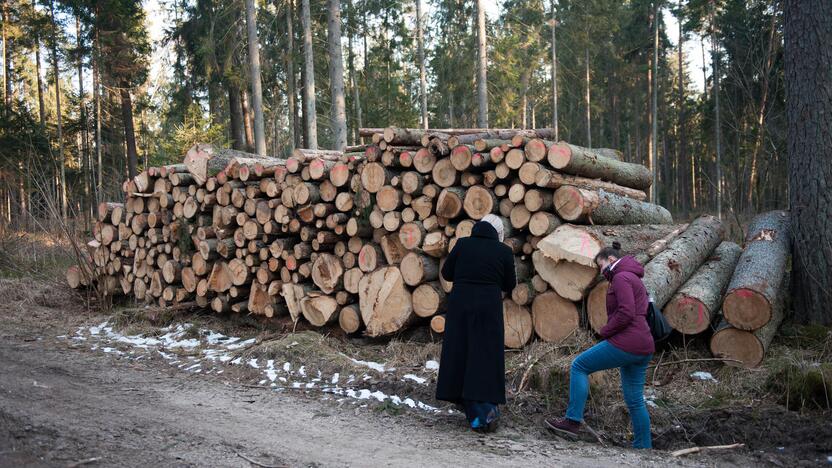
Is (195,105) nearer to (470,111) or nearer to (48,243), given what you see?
(48,243)

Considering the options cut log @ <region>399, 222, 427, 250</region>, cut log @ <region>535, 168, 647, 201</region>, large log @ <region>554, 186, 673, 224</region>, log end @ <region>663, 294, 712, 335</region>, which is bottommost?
log end @ <region>663, 294, 712, 335</region>

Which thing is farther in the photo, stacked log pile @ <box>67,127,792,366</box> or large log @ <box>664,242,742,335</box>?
stacked log pile @ <box>67,127,792,366</box>

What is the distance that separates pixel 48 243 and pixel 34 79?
2453 centimetres

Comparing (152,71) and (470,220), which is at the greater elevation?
(152,71)

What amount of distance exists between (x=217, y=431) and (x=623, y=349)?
10.8 feet

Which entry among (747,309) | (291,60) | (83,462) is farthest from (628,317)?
(291,60)

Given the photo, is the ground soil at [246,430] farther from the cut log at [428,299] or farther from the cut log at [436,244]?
the cut log at [436,244]

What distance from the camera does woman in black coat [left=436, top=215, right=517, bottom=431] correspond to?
466 centimetres

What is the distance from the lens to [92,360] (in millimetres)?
6953

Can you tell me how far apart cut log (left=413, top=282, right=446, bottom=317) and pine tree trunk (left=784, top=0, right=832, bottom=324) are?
4.13m

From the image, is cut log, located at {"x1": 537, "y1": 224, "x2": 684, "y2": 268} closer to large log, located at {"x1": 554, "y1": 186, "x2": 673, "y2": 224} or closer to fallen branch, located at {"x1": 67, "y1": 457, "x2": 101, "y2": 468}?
large log, located at {"x1": 554, "y1": 186, "x2": 673, "y2": 224}

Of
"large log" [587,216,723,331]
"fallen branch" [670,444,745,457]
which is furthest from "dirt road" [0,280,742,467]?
"large log" [587,216,723,331]

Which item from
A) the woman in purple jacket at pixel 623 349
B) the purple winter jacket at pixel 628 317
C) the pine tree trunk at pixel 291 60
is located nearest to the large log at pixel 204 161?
the woman in purple jacket at pixel 623 349

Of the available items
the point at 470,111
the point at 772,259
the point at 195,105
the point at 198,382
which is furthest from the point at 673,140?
the point at 198,382
